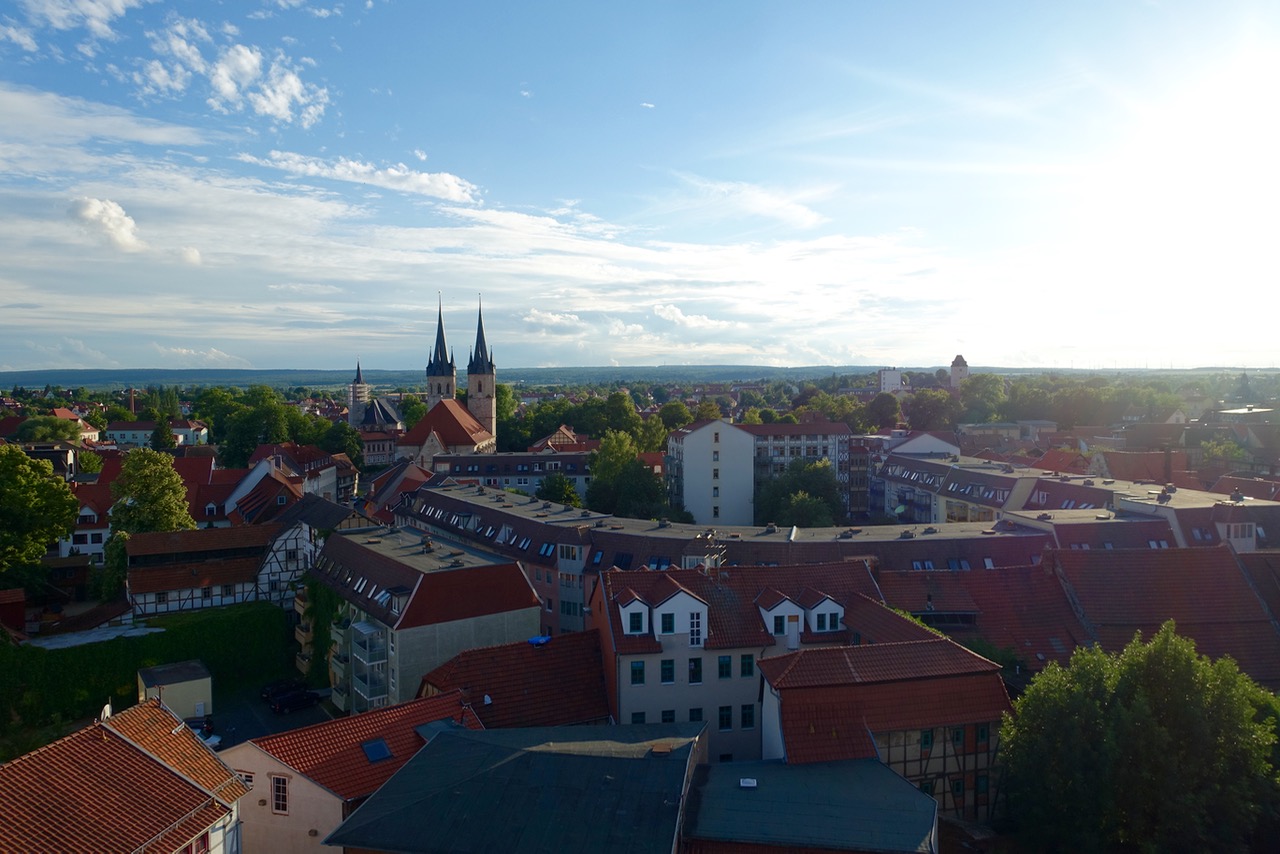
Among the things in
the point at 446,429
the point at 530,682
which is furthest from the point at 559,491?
the point at 530,682

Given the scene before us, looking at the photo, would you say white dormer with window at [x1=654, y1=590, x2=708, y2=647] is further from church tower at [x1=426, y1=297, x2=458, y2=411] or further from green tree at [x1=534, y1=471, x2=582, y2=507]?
church tower at [x1=426, y1=297, x2=458, y2=411]

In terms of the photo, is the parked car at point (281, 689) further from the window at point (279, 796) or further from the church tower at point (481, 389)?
the church tower at point (481, 389)

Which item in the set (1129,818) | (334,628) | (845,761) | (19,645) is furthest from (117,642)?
(1129,818)

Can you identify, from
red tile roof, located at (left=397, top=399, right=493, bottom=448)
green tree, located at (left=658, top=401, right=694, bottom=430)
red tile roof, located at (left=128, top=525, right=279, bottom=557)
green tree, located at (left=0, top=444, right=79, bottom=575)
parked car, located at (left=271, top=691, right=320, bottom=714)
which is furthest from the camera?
green tree, located at (left=658, top=401, right=694, bottom=430)

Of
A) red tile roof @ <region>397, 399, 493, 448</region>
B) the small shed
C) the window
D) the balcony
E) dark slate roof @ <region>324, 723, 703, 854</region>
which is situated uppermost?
red tile roof @ <region>397, 399, 493, 448</region>

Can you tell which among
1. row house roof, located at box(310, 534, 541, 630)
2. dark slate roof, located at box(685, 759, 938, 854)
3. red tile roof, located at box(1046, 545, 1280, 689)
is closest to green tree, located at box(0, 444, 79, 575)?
row house roof, located at box(310, 534, 541, 630)

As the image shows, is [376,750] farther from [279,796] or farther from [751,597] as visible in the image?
[751,597]

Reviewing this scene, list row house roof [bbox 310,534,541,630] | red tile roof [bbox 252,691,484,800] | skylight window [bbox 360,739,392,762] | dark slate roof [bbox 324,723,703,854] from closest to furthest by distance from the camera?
dark slate roof [bbox 324,723,703,854] < red tile roof [bbox 252,691,484,800] < skylight window [bbox 360,739,392,762] < row house roof [bbox 310,534,541,630]
